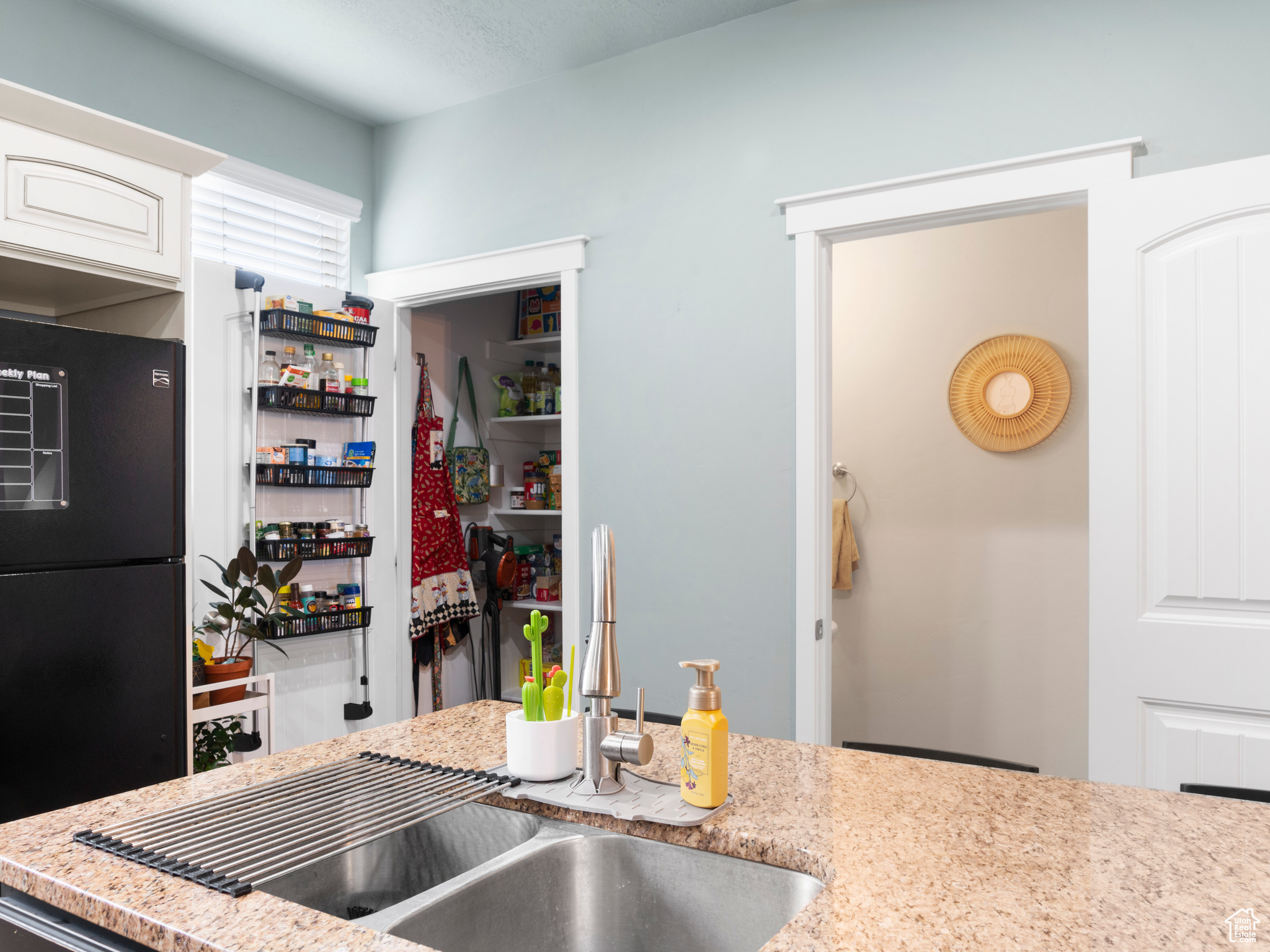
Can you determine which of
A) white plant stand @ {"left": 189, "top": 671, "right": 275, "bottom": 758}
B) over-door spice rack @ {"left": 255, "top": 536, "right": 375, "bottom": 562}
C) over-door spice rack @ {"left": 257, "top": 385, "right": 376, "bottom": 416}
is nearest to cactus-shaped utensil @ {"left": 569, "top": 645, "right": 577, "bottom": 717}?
white plant stand @ {"left": 189, "top": 671, "right": 275, "bottom": 758}

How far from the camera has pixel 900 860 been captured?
0.94 meters

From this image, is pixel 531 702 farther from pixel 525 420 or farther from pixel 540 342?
pixel 540 342

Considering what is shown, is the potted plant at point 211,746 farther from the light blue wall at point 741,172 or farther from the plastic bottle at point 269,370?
the light blue wall at point 741,172

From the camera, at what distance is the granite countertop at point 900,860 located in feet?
2.56

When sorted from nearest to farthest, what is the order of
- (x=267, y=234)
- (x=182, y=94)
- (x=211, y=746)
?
(x=211, y=746) → (x=182, y=94) → (x=267, y=234)

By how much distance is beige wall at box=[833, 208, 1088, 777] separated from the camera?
3.27 m

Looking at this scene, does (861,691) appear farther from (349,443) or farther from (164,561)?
(164,561)

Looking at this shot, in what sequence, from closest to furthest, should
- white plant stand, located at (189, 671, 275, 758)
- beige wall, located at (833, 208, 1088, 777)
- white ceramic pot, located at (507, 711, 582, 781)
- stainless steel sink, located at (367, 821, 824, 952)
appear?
stainless steel sink, located at (367, 821, 824, 952), white ceramic pot, located at (507, 711, 582, 781), white plant stand, located at (189, 671, 275, 758), beige wall, located at (833, 208, 1088, 777)

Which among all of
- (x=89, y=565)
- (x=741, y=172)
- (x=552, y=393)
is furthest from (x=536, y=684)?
(x=552, y=393)

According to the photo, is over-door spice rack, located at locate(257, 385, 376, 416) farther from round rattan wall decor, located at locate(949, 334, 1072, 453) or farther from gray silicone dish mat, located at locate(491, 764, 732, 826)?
round rattan wall decor, located at locate(949, 334, 1072, 453)

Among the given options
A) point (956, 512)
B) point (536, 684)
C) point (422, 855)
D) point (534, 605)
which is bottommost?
point (534, 605)

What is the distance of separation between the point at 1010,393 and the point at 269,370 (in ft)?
8.91

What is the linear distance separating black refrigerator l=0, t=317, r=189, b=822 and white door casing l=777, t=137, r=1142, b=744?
5.36 feet

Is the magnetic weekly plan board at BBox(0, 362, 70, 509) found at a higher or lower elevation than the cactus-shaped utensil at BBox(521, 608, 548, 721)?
higher
